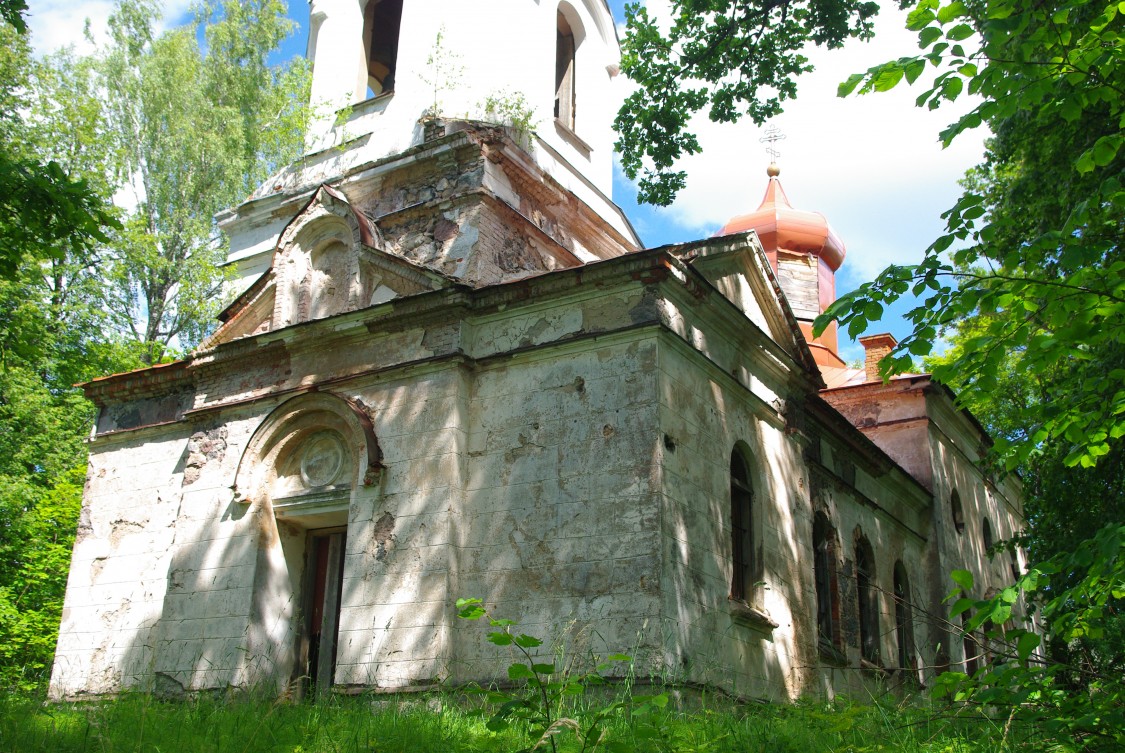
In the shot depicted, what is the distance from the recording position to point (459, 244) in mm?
11805

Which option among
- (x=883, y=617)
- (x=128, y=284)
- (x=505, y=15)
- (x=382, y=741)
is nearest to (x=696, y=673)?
(x=382, y=741)

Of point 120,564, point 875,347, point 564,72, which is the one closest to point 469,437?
point 120,564

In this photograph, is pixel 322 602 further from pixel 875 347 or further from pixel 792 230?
pixel 792 230

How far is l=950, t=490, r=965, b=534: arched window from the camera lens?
59.0ft

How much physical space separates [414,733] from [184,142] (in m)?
19.4

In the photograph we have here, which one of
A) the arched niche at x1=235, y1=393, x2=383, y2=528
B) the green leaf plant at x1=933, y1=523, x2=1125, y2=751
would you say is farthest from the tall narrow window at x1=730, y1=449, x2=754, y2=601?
the green leaf plant at x1=933, y1=523, x2=1125, y2=751

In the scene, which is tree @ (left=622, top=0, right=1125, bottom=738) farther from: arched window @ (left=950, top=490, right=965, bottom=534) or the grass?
arched window @ (left=950, top=490, right=965, bottom=534)

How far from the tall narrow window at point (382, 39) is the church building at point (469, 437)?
0.21ft

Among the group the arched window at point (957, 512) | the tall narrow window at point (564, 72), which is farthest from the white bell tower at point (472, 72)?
the arched window at point (957, 512)

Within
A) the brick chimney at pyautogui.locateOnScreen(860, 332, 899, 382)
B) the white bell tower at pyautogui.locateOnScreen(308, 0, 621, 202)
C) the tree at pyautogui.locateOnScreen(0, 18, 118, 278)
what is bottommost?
the tree at pyautogui.locateOnScreen(0, 18, 118, 278)

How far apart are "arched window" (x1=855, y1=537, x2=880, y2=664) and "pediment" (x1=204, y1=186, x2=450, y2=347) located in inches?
298

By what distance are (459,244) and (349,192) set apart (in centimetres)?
221

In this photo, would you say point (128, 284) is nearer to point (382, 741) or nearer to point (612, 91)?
point (612, 91)

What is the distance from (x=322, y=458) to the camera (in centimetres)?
1104
